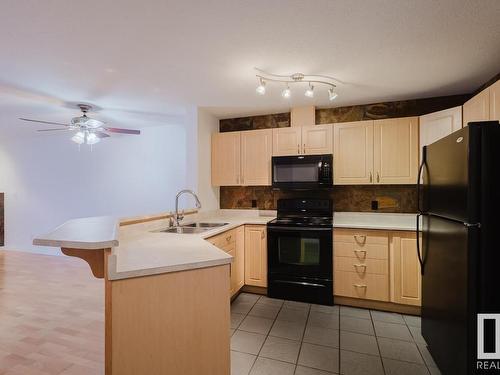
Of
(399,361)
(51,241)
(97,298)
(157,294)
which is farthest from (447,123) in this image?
(97,298)

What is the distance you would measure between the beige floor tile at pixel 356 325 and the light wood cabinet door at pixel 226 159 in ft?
6.58

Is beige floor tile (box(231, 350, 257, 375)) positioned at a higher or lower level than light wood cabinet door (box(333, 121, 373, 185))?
lower

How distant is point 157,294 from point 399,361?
184 centimetres

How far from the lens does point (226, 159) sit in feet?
11.4

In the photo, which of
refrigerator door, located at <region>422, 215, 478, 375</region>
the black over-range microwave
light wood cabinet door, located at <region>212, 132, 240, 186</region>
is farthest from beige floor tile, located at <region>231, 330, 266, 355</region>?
light wood cabinet door, located at <region>212, 132, 240, 186</region>

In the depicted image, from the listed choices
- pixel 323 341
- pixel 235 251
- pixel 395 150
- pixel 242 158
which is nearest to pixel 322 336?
pixel 323 341

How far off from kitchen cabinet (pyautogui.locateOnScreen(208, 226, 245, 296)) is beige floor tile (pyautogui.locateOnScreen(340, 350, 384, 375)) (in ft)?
4.05

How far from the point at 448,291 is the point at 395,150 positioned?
1744 millimetres

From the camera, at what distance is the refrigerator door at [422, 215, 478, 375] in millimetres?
1289

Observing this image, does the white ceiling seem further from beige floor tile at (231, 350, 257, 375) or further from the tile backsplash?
beige floor tile at (231, 350, 257, 375)

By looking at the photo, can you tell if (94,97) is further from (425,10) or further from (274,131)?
(425,10)

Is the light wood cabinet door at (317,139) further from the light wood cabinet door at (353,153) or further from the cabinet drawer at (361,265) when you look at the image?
the cabinet drawer at (361,265)

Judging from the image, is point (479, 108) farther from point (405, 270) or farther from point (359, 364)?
point (359, 364)

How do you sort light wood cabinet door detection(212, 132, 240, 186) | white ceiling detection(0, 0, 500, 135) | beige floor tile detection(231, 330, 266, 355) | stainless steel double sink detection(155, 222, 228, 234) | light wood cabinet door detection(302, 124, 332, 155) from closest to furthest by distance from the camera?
white ceiling detection(0, 0, 500, 135), beige floor tile detection(231, 330, 266, 355), stainless steel double sink detection(155, 222, 228, 234), light wood cabinet door detection(302, 124, 332, 155), light wood cabinet door detection(212, 132, 240, 186)
